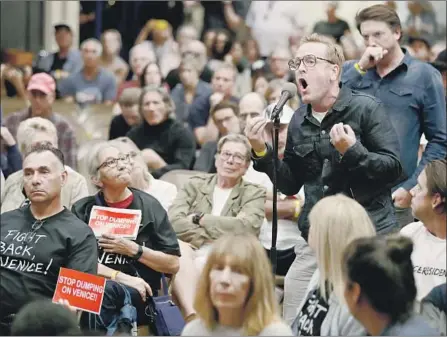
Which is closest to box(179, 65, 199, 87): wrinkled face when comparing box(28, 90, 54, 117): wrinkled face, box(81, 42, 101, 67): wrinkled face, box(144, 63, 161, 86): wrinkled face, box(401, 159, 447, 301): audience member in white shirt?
box(144, 63, 161, 86): wrinkled face

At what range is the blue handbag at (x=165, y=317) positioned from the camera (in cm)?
610

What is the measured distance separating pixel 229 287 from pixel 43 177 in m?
1.95

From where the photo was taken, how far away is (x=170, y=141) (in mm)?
8914

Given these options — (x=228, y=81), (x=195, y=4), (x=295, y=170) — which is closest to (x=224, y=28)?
(x=195, y=4)

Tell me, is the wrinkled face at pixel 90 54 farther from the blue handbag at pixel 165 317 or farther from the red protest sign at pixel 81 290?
the red protest sign at pixel 81 290

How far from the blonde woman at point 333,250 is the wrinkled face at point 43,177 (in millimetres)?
1778

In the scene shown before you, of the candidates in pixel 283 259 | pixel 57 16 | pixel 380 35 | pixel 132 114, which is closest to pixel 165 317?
pixel 283 259

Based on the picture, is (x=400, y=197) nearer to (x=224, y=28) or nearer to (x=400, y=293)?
(x=400, y=293)

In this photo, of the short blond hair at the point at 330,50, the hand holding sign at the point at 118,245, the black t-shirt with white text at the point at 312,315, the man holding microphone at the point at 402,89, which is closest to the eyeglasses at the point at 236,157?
the man holding microphone at the point at 402,89

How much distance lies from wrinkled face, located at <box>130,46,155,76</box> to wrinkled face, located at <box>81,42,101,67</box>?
0.52 meters

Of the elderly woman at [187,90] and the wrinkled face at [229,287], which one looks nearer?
the wrinkled face at [229,287]

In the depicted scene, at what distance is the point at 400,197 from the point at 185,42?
769 centimetres

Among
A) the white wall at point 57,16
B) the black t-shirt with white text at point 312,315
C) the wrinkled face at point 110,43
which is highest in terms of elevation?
the white wall at point 57,16

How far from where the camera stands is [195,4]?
15.3 m
